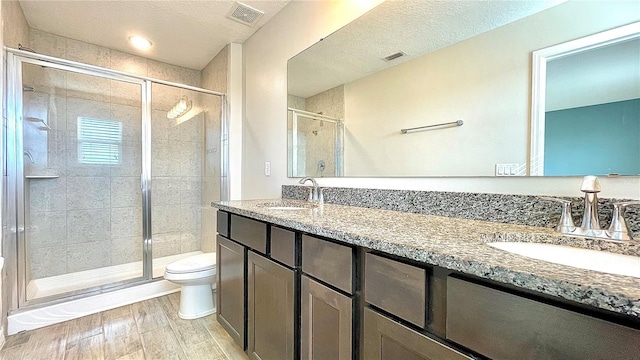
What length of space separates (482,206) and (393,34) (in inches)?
38.7

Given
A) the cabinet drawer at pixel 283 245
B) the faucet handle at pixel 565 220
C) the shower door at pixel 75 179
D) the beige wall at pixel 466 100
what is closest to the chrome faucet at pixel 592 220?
the faucet handle at pixel 565 220

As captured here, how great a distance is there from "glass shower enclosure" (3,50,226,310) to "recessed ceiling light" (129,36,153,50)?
0.41 metres

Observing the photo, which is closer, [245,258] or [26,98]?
[245,258]

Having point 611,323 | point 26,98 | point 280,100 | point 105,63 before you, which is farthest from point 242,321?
point 105,63

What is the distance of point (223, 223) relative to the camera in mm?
1688

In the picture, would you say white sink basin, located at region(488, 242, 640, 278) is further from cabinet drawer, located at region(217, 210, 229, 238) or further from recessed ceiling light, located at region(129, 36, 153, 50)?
recessed ceiling light, located at region(129, 36, 153, 50)

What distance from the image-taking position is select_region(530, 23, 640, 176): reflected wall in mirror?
2.68 ft

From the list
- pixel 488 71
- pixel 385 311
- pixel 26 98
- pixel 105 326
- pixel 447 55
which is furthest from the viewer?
pixel 26 98

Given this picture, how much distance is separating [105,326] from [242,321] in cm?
123

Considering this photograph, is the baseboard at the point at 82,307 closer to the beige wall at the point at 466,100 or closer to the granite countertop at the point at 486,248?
the granite countertop at the point at 486,248

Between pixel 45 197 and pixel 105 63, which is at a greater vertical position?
pixel 105 63

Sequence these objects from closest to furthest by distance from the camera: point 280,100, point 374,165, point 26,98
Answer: point 374,165 < point 26,98 < point 280,100

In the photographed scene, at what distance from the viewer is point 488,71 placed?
1.12 m

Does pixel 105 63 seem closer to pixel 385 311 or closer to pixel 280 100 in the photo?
pixel 280 100
